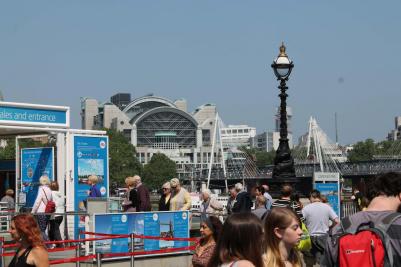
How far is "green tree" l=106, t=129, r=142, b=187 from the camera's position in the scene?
6393 inches

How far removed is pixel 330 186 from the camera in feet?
74.5

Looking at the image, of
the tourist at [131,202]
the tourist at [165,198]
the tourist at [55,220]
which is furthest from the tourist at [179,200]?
the tourist at [55,220]

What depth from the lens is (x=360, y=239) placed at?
521 cm

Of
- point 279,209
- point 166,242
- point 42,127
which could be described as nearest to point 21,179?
point 42,127

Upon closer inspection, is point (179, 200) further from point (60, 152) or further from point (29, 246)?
point (29, 246)

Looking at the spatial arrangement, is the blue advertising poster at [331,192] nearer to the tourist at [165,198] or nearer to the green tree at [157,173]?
the tourist at [165,198]

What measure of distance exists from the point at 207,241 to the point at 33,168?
621 inches

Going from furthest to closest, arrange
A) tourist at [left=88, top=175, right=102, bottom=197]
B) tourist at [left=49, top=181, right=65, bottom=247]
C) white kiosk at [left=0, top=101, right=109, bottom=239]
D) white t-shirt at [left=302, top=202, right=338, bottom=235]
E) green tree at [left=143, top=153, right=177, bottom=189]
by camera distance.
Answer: green tree at [left=143, top=153, right=177, bottom=189]
white kiosk at [left=0, top=101, right=109, bottom=239]
tourist at [left=88, top=175, right=102, bottom=197]
tourist at [left=49, top=181, right=65, bottom=247]
white t-shirt at [left=302, top=202, right=338, bottom=235]

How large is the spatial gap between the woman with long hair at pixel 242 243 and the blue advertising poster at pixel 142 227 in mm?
11029

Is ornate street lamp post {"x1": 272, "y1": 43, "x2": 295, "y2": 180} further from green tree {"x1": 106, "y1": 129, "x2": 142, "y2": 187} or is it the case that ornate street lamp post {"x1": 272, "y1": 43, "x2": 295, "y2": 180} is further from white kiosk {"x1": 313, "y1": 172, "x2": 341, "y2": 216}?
green tree {"x1": 106, "y1": 129, "x2": 142, "y2": 187}

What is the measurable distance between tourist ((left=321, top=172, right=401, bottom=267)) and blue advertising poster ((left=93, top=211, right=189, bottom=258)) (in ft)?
35.7

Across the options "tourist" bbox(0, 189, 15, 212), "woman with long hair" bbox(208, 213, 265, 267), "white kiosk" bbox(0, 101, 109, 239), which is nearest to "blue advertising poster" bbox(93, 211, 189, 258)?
"white kiosk" bbox(0, 101, 109, 239)

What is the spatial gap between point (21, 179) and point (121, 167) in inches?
5601

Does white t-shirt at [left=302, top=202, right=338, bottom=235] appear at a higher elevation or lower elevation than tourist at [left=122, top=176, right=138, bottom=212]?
lower
